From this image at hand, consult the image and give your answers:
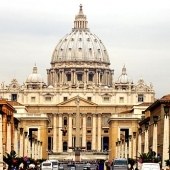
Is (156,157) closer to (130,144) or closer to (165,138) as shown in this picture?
(165,138)

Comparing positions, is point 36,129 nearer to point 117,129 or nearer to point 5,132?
point 117,129

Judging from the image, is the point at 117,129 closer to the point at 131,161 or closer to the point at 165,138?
the point at 131,161

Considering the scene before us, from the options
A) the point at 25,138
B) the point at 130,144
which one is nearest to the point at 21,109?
the point at 130,144

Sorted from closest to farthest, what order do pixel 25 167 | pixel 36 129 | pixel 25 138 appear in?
pixel 25 167 < pixel 25 138 < pixel 36 129

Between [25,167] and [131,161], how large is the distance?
14.6 m

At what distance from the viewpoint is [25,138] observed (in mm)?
111438

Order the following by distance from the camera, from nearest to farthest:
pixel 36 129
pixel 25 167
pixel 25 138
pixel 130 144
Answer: pixel 25 167 < pixel 25 138 < pixel 130 144 < pixel 36 129

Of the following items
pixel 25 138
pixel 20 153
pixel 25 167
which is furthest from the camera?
pixel 25 138

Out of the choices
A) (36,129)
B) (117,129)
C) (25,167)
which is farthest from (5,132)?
(117,129)

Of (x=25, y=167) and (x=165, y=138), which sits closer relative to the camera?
(x=165, y=138)

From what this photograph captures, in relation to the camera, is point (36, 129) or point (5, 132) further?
point (36, 129)

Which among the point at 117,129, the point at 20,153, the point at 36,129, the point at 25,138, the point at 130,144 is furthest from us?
the point at 117,129

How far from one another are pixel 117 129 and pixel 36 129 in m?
17.7

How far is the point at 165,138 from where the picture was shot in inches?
3036
